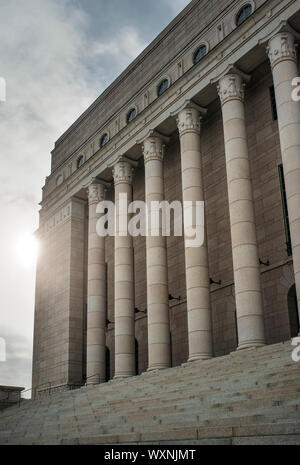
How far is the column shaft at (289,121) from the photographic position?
83.1ft

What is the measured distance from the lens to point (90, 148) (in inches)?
1801

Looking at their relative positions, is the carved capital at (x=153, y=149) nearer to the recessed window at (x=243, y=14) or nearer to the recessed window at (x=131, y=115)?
the recessed window at (x=131, y=115)

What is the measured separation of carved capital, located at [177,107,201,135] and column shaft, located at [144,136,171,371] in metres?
3.56

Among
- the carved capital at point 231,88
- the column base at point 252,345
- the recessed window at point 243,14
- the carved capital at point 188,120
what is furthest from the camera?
the carved capital at point 188,120

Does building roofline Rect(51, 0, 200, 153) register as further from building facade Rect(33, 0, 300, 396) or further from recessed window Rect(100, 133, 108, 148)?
recessed window Rect(100, 133, 108, 148)

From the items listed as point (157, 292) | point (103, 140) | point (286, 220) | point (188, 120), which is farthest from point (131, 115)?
point (286, 220)

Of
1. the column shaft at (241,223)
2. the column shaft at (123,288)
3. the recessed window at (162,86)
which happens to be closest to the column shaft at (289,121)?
the column shaft at (241,223)

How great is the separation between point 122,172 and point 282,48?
15.6 metres

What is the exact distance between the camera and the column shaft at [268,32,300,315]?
83.1ft

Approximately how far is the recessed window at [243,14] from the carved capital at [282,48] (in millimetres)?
3484

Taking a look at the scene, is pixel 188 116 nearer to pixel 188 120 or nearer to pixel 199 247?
pixel 188 120

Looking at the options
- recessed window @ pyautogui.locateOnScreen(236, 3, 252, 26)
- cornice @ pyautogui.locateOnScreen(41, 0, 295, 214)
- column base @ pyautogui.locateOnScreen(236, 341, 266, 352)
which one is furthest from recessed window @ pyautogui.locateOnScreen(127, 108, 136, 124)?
column base @ pyautogui.locateOnScreen(236, 341, 266, 352)

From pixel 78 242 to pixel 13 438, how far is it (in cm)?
2318

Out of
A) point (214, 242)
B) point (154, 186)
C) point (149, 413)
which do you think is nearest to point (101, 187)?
point (154, 186)
